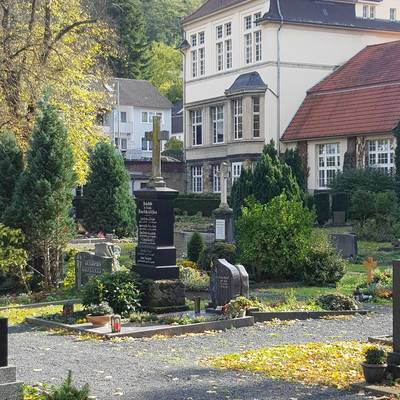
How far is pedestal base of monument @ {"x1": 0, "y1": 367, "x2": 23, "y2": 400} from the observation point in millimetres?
7805

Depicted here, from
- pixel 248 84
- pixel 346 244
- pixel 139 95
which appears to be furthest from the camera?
pixel 139 95

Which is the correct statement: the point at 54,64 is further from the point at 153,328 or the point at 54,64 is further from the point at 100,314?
the point at 153,328

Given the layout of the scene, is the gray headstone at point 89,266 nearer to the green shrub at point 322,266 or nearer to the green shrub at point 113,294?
the green shrub at point 113,294

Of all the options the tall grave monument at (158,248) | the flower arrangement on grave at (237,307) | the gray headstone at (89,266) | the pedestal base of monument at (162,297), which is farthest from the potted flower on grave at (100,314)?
the gray headstone at (89,266)

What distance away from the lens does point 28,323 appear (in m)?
15.6

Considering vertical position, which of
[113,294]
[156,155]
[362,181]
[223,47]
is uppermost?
[223,47]

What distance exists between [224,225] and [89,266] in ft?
26.8

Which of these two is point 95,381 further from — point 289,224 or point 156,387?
point 289,224

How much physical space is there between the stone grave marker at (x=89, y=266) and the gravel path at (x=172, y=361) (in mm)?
4847

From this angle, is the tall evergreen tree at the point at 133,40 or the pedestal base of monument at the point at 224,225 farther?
the tall evergreen tree at the point at 133,40

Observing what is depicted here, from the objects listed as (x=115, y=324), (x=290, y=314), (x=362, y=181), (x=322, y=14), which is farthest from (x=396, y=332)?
(x=322, y=14)

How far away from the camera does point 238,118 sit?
48.2 meters

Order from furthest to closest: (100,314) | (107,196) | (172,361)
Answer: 1. (107,196)
2. (100,314)
3. (172,361)

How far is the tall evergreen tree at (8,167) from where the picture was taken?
23.0 m
